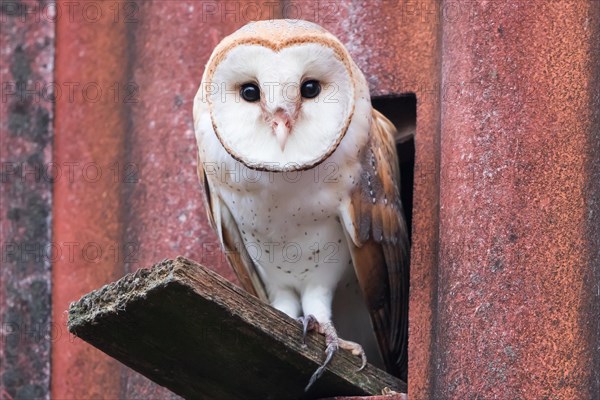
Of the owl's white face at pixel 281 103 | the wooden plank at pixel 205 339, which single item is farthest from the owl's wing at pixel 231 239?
the wooden plank at pixel 205 339

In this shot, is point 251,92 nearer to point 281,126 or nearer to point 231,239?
point 281,126

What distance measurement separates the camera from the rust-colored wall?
3.68m

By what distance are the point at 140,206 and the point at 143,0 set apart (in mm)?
603

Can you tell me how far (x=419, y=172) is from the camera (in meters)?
4.04

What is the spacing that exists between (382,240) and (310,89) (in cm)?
44

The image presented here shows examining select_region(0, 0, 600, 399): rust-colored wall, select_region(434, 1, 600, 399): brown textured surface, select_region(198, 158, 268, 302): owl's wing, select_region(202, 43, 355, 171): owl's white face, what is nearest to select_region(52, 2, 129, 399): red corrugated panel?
select_region(0, 0, 600, 399): rust-colored wall

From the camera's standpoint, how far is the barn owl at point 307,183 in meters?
3.88

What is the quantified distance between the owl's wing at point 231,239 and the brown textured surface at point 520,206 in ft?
1.95

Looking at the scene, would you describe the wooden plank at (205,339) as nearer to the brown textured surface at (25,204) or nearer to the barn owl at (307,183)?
the barn owl at (307,183)

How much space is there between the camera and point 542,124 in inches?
148

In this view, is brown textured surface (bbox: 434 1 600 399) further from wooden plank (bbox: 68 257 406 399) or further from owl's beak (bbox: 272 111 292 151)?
owl's beak (bbox: 272 111 292 151)

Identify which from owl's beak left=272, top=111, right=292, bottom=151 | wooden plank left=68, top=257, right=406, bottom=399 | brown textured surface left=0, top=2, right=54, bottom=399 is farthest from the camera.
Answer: brown textured surface left=0, top=2, right=54, bottom=399

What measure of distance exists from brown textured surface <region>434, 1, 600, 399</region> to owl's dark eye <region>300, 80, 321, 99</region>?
31 cm

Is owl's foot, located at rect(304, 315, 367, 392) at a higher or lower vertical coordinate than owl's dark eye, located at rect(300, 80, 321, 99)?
lower
